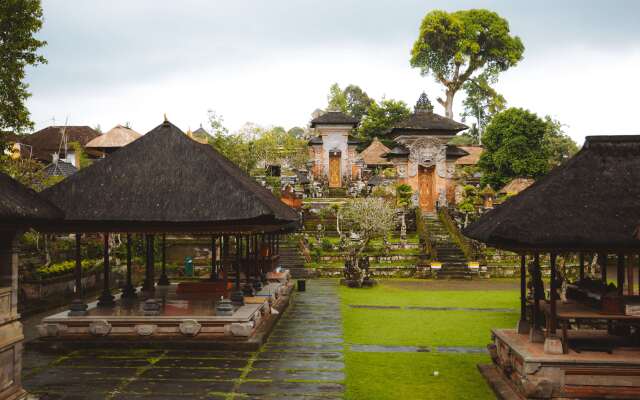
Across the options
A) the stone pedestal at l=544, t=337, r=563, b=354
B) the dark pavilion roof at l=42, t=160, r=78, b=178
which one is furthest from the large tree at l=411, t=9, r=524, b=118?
the stone pedestal at l=544, t=337, r=563, b=354

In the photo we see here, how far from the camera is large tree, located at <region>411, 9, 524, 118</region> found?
197ft

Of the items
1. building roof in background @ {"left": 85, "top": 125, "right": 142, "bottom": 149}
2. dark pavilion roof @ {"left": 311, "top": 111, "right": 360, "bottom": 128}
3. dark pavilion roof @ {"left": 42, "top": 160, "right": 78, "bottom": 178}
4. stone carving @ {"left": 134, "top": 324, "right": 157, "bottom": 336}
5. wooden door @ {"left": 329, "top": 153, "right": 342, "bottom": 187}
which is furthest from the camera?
wooden door @ {"left": 329, "top": 153, "right": 342, "bottom": 187}

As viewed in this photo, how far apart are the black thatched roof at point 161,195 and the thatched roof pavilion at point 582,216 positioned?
5702mm

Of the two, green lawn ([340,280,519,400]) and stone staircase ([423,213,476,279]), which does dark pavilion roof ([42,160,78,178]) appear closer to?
green lawn ([340,280,519,400])

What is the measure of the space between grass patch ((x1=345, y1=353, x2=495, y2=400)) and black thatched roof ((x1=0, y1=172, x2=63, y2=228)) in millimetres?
5968

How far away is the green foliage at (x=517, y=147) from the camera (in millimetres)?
46406

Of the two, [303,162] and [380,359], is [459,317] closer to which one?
[380,359]

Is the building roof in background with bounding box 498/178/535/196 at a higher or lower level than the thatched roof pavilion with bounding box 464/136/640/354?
higher

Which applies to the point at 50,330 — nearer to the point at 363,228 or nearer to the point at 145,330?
the point at 145,330

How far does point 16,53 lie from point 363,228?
1747cm

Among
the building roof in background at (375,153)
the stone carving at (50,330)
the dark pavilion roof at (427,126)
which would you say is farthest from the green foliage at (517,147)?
the stone carving at (50,330)

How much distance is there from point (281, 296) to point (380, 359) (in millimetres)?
8484

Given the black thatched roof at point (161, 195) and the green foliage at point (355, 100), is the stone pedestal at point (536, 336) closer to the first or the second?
the black thatched roof at point (161, 195)

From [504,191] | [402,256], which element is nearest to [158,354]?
[402,256]
